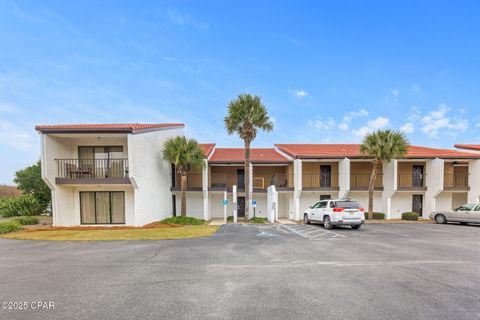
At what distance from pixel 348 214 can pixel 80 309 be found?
1244cm

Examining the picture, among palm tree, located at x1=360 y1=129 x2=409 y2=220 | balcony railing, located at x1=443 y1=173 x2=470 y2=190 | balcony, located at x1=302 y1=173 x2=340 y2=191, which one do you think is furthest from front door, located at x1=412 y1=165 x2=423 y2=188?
balcony, located at x1=302 y1=173 x2=340 y2=191

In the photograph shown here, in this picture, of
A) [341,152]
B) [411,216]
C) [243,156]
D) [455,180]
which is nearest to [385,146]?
[341,152]

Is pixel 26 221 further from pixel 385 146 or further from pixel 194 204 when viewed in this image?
pixel 385 146

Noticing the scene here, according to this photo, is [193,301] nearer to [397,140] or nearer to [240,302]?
[240,302]

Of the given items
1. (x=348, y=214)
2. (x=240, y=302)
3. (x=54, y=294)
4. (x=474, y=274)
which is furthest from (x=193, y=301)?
(x=348, y=214)

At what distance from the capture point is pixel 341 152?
1973 cm

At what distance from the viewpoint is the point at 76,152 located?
49.2ft

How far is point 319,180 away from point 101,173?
17.3m

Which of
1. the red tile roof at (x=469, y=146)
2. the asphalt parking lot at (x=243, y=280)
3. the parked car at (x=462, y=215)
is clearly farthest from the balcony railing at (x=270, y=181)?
the red tile roof at (x=469, y=146)

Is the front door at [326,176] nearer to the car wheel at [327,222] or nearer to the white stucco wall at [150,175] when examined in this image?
the car wheel at [327,222]

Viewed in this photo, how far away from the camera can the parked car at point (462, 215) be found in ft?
48.7

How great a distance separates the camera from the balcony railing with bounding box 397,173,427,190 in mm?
19550

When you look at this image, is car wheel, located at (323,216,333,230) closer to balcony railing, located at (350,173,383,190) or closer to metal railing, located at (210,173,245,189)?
balcony railing, located at (350,173,383,190)

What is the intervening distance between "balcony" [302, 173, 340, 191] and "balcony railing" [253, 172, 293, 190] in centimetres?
159
